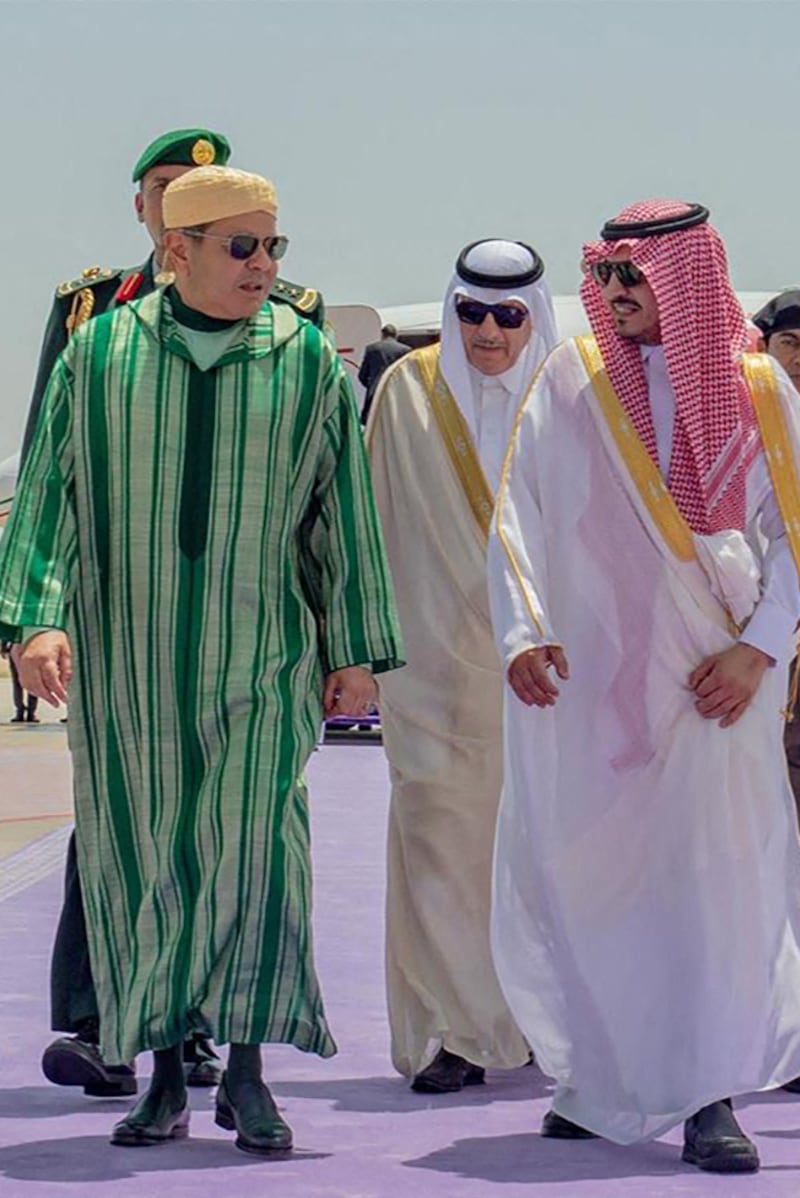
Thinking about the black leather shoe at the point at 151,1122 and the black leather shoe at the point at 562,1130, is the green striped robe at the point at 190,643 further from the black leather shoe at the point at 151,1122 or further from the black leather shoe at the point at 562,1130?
the black leather shoe at the point at 562,1130

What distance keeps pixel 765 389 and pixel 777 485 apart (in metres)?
0.21

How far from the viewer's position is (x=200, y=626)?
658cm

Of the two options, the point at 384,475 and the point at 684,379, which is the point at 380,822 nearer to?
the point at 384,475

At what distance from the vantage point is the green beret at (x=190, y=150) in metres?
7.38

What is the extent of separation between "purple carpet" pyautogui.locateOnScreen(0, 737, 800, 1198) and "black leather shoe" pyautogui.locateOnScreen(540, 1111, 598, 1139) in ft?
0.14

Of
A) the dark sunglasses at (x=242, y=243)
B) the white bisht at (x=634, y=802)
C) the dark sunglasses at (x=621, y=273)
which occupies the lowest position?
the white bisht at (x=634, y=802)

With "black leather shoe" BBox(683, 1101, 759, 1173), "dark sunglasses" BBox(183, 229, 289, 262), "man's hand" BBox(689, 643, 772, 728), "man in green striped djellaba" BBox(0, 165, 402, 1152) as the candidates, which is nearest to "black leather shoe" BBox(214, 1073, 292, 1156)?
"man in green striped djellaba" BBox(0, 165, 402, 1152)

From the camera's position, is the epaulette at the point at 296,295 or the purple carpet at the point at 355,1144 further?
the epaulette at the point at 296,295

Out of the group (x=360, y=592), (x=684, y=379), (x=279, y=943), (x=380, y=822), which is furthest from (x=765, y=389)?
(x=380, y=822)

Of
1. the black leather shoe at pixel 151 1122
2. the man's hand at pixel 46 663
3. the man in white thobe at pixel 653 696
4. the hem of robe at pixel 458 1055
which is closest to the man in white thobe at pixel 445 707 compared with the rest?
the hem of robe at pixel 458 1055

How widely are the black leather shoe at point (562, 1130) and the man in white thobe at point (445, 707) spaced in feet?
2.52

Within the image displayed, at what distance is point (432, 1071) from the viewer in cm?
748

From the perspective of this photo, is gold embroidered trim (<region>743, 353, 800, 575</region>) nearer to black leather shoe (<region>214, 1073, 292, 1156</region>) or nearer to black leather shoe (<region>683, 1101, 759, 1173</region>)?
black leather shoe (<region>683, 1101, 759, 1173</region>)

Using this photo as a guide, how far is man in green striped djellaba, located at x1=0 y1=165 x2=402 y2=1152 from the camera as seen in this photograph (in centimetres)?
653
